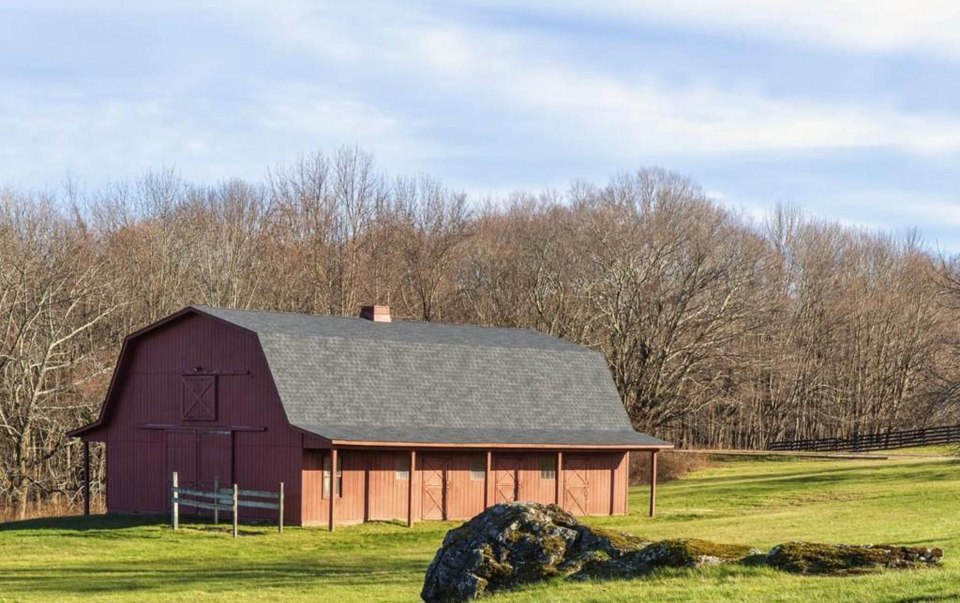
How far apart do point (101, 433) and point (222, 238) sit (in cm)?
3441

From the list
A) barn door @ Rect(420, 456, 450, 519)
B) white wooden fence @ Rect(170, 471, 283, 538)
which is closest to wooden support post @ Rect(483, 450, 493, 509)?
barn door @ Rect(420, 456, 450, 519)

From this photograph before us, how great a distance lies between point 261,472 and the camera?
118 feet

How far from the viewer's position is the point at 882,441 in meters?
79.0

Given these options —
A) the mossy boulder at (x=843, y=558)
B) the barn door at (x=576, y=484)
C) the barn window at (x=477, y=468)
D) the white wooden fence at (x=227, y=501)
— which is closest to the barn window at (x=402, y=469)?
the barn window at (x=477, y=468)

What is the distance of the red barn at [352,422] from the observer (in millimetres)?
35625

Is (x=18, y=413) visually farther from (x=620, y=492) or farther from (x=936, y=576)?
(x=936, y=576)

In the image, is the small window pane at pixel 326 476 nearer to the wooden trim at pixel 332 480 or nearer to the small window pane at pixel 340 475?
the small window pane at pixel 340 475

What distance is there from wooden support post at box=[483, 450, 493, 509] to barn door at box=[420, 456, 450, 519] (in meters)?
1.17

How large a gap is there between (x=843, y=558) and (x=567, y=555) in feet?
10.5

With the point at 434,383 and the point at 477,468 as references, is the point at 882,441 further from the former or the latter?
the point at 434,383

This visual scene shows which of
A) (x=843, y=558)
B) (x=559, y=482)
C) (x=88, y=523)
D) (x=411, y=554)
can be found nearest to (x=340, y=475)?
(x=88, y=523)

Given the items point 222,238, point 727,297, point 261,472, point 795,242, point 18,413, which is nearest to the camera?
point 261,472

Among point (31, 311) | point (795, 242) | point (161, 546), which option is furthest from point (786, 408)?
point (161, 546)

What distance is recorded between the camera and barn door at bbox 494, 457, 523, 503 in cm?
3906
